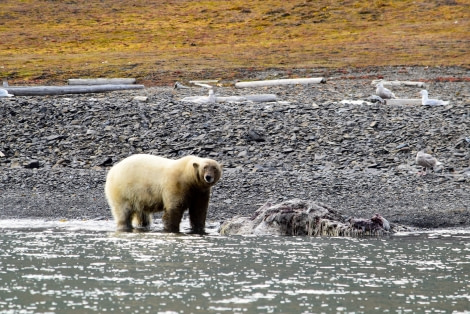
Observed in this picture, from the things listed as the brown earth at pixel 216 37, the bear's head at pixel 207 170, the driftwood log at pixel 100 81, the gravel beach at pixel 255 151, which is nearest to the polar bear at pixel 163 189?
the bear's head at pixel 207 170

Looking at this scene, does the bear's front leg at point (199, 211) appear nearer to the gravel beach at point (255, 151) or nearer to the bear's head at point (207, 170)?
the bear's head at point (207, 170)

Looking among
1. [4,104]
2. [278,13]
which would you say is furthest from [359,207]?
[278,13]

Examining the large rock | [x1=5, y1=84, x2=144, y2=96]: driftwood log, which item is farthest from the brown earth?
the large rock

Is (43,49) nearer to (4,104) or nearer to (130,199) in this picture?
(4,104)

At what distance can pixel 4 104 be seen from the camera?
78.8 ft

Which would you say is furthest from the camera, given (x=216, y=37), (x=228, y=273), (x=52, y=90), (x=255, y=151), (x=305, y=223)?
(x=216, y=37)

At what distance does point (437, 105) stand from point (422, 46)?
Answer: 29.7m

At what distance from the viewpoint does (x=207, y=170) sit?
12953 mm

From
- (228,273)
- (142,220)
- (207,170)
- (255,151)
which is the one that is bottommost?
(142,220)

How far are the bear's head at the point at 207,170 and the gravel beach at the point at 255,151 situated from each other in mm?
1816

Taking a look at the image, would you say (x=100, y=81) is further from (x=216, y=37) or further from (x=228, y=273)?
(x=228, y=273)

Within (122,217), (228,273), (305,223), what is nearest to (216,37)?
(122,217)

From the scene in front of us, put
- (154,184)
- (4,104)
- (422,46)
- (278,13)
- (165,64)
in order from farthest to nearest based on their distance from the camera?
(278,13)
(422,46)
(165,64)
(4,104)
(154,184)

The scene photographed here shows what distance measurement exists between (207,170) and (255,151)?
653 centimetres
